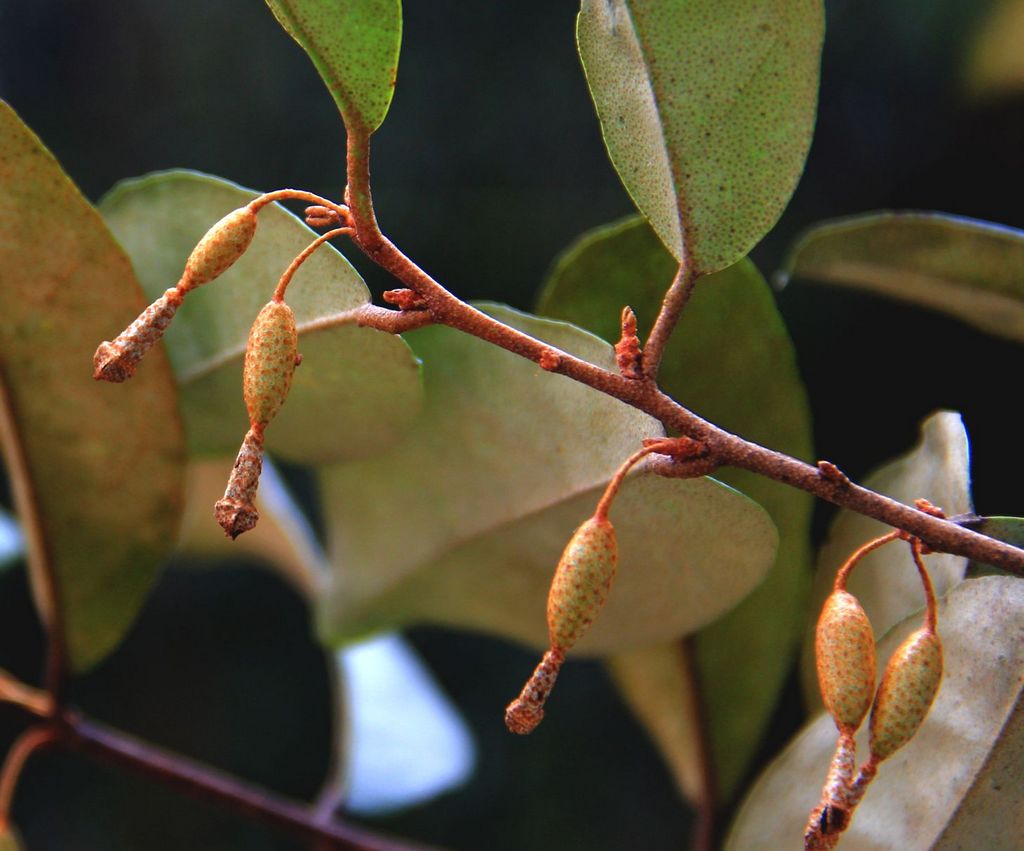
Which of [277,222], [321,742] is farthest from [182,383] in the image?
[321,742]

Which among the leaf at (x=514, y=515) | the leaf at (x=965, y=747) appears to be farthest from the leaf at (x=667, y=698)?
the leaf at (x=965, y=747)

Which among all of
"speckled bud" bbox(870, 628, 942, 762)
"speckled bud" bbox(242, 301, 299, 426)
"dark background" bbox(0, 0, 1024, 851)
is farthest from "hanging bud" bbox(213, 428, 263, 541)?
"dark background" bbox(0, 0, 1024, 851)

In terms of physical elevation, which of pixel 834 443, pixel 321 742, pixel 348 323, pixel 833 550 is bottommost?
pixel 321 742

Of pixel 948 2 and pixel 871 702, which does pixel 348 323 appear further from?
pixel 948 2

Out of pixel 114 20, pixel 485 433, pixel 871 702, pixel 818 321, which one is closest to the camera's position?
pixel 871 702

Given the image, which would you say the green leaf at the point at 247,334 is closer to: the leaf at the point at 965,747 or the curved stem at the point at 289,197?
the curved stem at the point at 289,197

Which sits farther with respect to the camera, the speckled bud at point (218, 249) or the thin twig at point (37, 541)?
the thin twig at point (37, 541)
